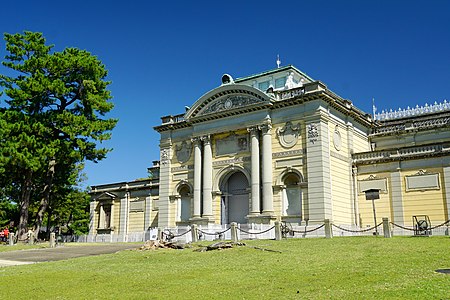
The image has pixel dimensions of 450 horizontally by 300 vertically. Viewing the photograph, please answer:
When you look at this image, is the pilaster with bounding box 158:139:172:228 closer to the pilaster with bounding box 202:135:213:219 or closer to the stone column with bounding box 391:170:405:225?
the pilaster with bounding box 202:135:213:219

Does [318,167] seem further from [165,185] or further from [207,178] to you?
[165,185]

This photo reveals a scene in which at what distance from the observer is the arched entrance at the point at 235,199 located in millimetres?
37875

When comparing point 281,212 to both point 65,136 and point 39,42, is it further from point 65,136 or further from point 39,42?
point 39,42

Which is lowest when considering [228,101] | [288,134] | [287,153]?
[287,153]

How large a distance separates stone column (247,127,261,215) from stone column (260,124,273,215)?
51 cm

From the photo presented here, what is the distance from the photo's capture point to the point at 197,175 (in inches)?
1539

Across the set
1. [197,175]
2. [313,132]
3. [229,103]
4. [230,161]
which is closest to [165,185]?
[197,175]

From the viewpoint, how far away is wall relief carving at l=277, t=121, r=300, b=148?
34.7m

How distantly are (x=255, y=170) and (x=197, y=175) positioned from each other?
5822 millimetres

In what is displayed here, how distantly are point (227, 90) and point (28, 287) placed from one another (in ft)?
87.2

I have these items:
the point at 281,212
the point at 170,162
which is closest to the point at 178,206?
the point at 170,162

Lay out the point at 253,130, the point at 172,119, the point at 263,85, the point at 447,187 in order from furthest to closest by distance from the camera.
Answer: the point at 172,119
the point at 263,85
the point at 253,130
the point at 447,187

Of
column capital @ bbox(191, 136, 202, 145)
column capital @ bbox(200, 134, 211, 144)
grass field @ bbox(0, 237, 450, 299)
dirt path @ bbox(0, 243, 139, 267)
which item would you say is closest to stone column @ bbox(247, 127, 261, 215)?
column capital @ bbox(200, 134, 211, 144)

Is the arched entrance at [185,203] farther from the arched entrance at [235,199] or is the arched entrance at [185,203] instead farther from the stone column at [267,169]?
the stone column at [267,169]
